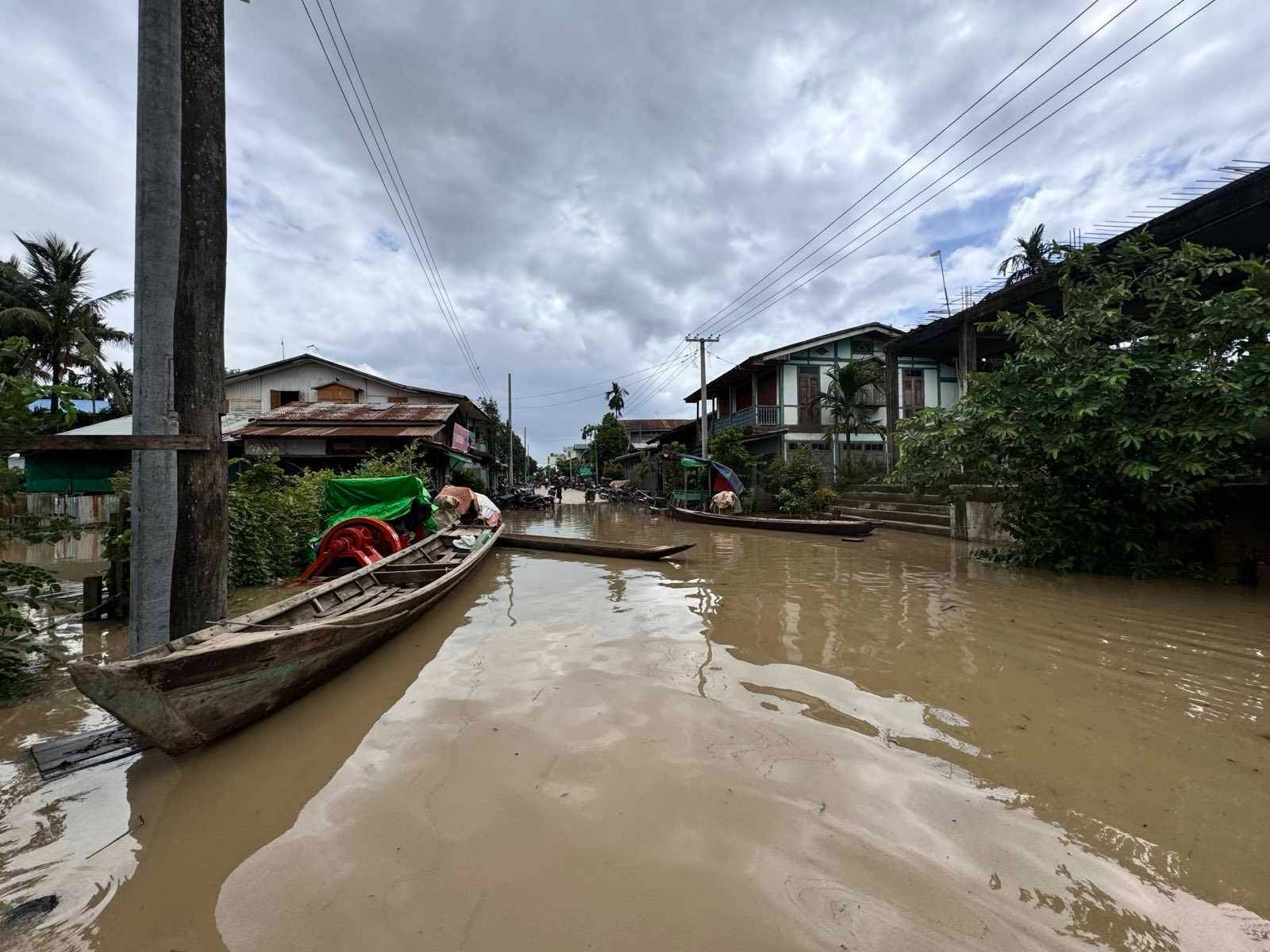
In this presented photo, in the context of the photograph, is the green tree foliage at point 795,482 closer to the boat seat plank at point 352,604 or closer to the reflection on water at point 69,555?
the boat seat plank at point 352,604

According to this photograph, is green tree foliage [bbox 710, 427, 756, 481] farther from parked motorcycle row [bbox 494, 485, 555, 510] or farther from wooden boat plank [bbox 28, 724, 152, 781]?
wooden boat plank [bbox 28, 724, 152, 781]

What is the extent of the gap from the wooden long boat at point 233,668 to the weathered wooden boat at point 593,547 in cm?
489

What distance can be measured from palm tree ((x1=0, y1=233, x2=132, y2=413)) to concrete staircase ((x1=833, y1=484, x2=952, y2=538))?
29.2 metres

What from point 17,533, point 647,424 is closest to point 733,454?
point 17,533

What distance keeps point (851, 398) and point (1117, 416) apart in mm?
14565

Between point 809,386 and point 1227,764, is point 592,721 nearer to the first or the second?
point 1227,764

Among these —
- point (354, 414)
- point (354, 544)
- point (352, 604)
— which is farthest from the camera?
point (354, 414)

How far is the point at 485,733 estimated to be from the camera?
10.6ft

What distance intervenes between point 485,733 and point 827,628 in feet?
11.5

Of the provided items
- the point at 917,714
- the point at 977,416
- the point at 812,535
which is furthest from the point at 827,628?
the point at 812,535

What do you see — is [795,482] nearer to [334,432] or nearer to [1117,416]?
[1117,416]

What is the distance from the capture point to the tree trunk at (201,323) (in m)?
3.25

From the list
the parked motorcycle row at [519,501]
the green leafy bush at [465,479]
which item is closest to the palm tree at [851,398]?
the parked motorcycle row at [519,501]

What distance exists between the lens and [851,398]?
2086 centimetres
